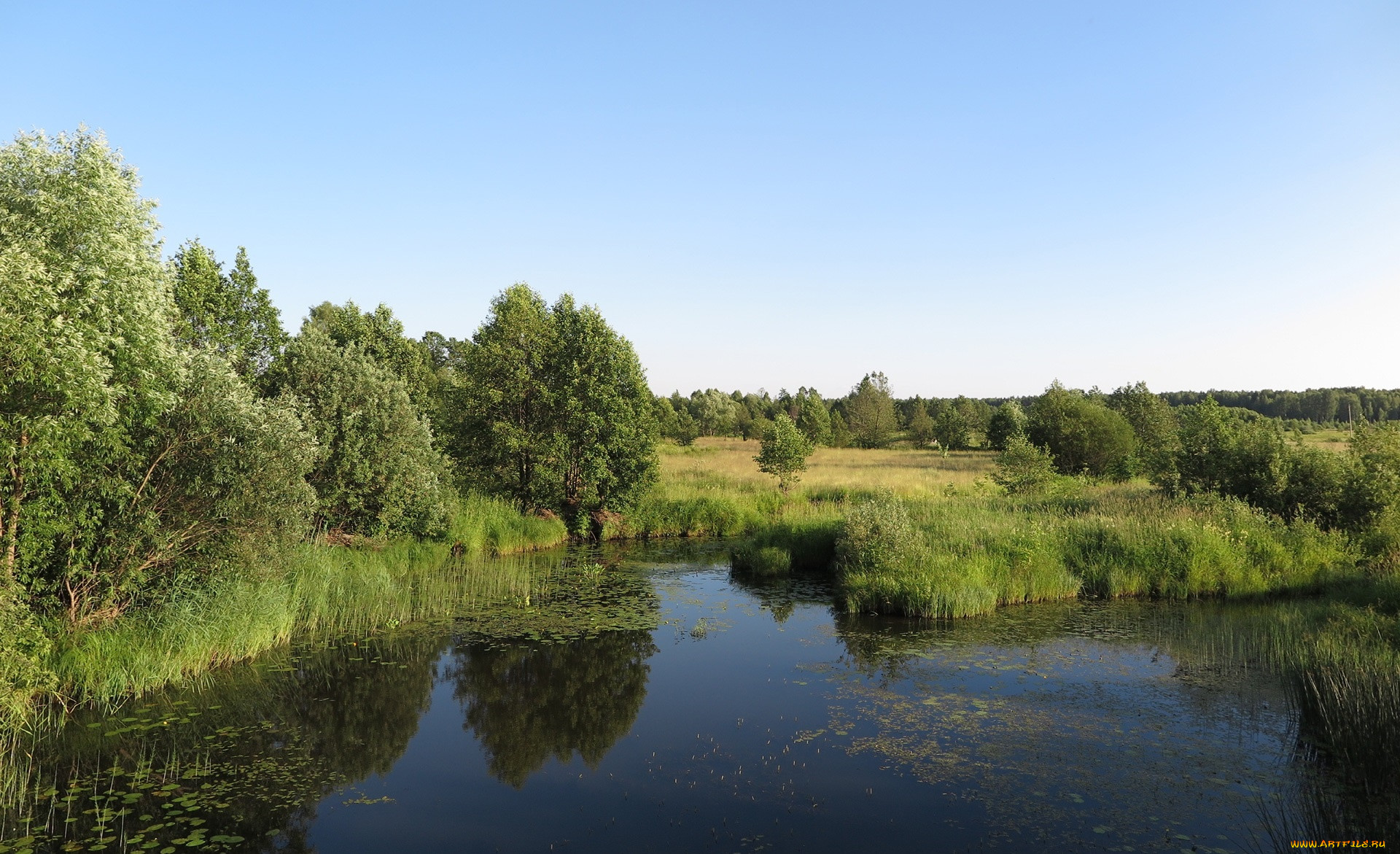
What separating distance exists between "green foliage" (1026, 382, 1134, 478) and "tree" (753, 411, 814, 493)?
18640mm

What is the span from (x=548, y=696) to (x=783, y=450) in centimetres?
2116

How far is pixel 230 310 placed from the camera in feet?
68.3

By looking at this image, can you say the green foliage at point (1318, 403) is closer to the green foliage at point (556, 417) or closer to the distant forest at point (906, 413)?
the distant forest at point (906, 413)

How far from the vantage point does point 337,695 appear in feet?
37.5

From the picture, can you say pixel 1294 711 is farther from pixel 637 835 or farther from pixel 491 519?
pixel 491 519

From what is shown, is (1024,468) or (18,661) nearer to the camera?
(18,661)

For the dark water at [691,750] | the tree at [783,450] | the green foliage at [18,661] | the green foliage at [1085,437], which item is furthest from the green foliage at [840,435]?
the green foliage at [18,661]

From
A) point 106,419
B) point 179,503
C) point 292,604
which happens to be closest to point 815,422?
point 292,604

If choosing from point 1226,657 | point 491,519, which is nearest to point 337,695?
point 491,519

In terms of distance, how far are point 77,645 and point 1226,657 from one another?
17574 mm

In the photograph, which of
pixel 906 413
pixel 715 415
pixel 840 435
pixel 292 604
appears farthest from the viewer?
pixel 906 413

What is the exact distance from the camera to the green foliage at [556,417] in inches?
1037

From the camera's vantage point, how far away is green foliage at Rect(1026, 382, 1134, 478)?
139 feet

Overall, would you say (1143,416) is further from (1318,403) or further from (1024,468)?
(1318,403)
